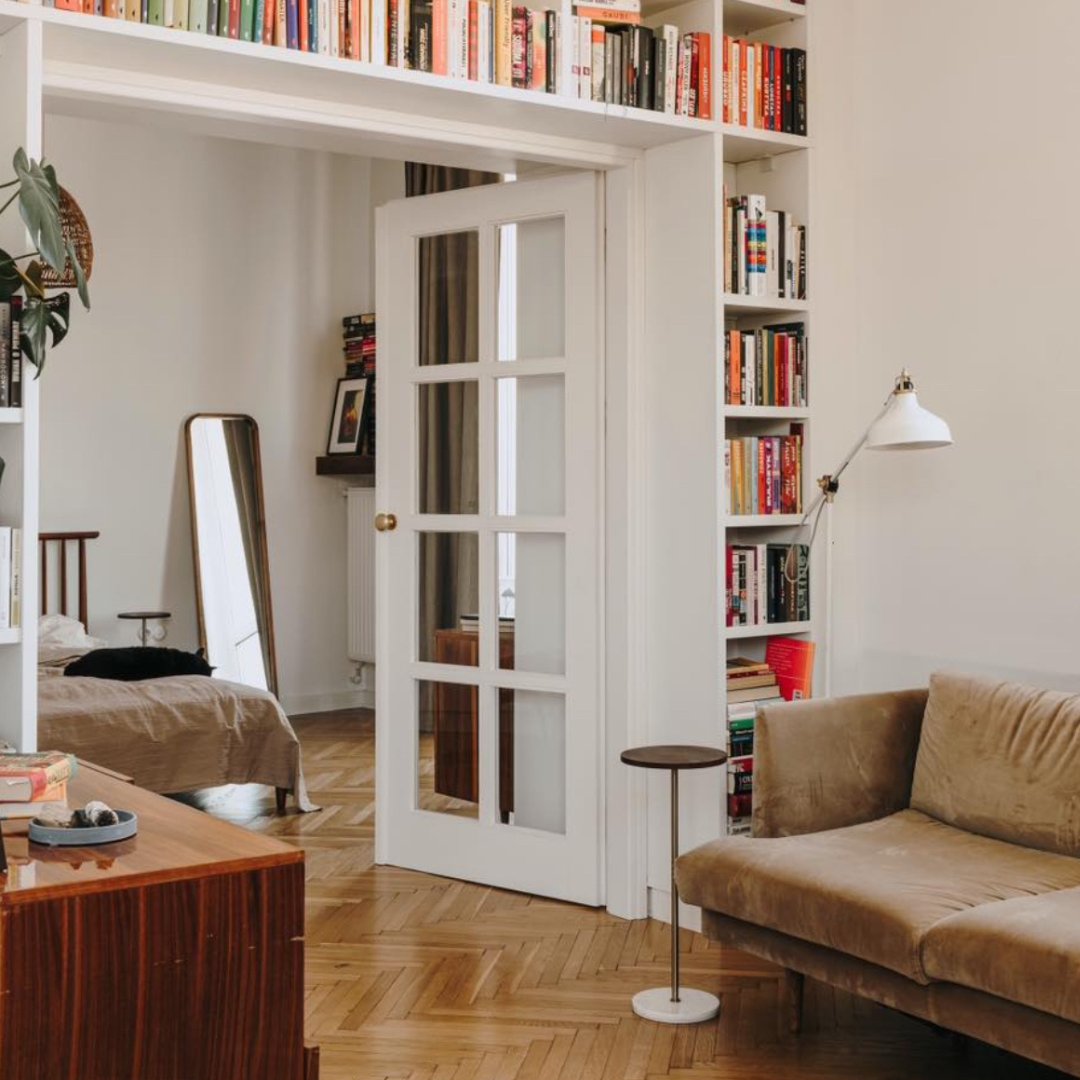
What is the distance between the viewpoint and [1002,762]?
3461 mm

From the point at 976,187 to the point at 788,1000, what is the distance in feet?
7.09

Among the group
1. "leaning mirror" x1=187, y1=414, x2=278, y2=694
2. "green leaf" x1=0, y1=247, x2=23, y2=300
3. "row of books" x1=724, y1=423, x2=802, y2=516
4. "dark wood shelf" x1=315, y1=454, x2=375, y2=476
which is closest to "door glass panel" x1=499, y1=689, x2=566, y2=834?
"row of books" x1=724, y1=423, x2=802, y2=516

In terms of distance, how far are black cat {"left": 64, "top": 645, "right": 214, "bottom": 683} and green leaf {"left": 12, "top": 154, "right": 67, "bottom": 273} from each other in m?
3.18

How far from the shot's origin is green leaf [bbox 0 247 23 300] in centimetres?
310

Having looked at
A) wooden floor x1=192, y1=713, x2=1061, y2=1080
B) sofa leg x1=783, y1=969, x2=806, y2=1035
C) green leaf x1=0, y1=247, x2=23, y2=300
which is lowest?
wooden floor x1=192, y1=713, x2=1061, y2=1080

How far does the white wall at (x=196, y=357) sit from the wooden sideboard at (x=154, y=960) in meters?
5.57

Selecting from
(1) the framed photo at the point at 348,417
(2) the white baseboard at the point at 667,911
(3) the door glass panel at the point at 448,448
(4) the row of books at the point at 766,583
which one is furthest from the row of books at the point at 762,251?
(1) the framed photo at the point at 348,417

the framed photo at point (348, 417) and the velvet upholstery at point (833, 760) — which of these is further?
the framed photo at point (348, 417)

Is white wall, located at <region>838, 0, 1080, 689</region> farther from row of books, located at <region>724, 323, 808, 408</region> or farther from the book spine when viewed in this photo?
the book spine

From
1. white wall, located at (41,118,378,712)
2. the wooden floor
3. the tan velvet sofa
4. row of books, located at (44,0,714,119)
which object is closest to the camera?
the tan velvet sofa

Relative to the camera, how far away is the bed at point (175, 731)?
526 centimetres

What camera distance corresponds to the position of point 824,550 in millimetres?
4414

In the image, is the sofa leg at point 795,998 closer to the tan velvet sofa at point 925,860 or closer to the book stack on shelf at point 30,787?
the tan velvet sofa at point 925,860

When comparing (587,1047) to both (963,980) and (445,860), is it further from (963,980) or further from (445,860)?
(445,860)
